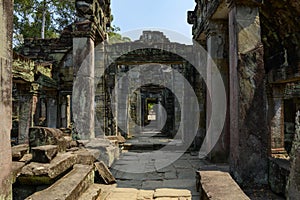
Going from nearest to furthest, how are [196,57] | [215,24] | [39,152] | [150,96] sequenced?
[39,152], [215,24], [196,57], [150,96]

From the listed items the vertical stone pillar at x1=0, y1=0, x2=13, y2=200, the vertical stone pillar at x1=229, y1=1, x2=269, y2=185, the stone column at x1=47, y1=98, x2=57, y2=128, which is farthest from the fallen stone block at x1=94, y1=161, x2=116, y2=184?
the stone column at x1=47, y1=98, x2=57, y2=128

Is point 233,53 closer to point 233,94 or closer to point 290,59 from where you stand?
point 233,94

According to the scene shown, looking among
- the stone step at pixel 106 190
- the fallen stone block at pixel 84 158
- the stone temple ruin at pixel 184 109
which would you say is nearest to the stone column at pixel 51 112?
the stone temple ruin at pixel 184 109

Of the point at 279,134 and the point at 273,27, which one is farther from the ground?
the point at 273,27

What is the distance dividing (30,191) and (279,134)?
742 cm

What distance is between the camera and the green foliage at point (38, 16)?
21.6 m

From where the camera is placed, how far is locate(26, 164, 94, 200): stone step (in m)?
3.30

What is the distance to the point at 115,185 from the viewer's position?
536cm

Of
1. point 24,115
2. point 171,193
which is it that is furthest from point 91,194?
point 24,115

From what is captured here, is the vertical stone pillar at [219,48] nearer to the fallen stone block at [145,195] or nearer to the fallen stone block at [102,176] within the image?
the fallen stone block at [145,195]

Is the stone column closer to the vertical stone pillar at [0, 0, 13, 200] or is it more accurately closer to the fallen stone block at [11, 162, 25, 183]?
the fallen stone block at [11, 162, 25, 183]

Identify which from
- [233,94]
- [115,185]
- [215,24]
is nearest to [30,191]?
[115,185]

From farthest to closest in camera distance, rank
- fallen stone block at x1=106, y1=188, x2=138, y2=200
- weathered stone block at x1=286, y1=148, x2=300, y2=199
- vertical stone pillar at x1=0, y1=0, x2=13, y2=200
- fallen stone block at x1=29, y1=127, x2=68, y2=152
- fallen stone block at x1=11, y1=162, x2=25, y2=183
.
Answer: fallen stone block at x1=29, y1=127, x2=68, y2=152 → fallen stone block at x1=106, y1=188, x2=138, y2=200 → fallen stone block at x1=11, y1=162, x2=25, y2=183 → vertical stone pillar at x1=0, y1=0, x2=13, y2=200 → weathered stone block at x1=286, y1=148, x2=300, y2=199

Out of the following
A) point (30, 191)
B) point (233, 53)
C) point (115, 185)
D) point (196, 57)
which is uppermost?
point (196, 57)
